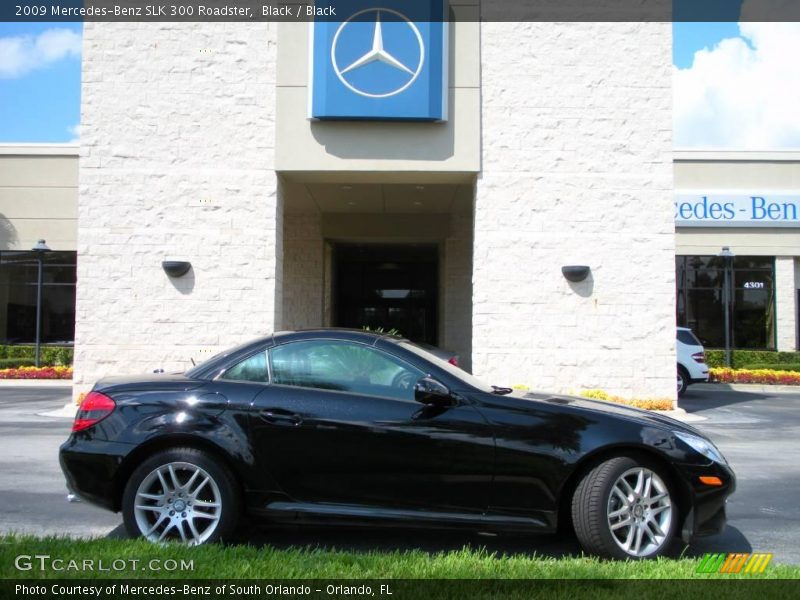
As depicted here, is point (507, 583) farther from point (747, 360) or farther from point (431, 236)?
point (747, 360)

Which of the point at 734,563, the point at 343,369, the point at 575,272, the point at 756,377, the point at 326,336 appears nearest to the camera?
the point at 734,563

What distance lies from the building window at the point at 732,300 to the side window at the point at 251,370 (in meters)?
21.3

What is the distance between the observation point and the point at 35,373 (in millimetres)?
19047

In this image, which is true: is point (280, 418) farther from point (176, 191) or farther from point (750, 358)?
point (750, 358)

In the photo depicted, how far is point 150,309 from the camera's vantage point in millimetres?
11828

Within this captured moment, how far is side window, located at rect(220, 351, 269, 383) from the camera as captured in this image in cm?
478

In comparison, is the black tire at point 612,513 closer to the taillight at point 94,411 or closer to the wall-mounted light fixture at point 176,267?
the taillight at point 94,411

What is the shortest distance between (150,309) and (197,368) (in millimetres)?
7403

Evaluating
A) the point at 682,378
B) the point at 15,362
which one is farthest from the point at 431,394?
the point at 15,362

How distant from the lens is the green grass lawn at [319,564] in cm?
379

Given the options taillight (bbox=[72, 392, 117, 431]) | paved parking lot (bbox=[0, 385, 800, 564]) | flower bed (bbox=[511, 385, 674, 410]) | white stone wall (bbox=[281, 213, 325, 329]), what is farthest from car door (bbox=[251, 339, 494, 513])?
white stone wall (bbox=[281, 213, 325, 329])

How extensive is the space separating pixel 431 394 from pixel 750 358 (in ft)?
68.8

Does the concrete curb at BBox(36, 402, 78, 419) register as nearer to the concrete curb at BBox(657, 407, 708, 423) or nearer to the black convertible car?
the black convertible car

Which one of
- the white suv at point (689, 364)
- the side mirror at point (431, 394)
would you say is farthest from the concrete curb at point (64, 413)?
the white suv at point (689, 364)
